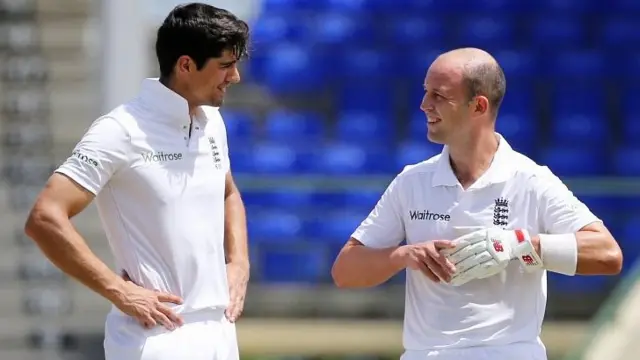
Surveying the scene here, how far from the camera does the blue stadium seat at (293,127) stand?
965 cm

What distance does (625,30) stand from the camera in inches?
412

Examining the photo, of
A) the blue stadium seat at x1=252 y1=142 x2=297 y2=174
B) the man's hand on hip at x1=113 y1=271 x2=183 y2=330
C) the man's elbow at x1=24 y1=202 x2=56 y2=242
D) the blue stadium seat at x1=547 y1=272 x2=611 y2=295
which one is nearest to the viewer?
the man's elbow at x1=24 y1=202 x2=56 y2=242

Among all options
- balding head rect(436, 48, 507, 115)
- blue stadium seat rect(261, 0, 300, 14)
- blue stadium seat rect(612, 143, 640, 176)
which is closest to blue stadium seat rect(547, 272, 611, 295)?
blue stadium seat rect(612, 143, 640, 176)

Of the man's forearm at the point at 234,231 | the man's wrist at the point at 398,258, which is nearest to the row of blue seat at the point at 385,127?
the man's forearm at the point at 234,231

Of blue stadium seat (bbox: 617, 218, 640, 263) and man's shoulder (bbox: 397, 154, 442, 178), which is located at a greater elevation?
man's shoulder (bbox: 397, 154, 442, 178)

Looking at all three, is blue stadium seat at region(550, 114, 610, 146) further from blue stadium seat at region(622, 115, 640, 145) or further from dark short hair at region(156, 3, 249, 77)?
dark short hair at region(156, 3, 249, 77)

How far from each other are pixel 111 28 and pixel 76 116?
3.71 ft

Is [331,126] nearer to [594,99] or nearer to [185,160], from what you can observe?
[594,99]

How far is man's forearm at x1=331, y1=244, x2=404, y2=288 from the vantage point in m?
3.76

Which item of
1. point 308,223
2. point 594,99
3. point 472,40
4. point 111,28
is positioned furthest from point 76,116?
point 594,99

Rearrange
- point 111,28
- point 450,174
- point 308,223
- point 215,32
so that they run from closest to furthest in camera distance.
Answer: point 215,32
point 450,174
point 111,28
point 308,223

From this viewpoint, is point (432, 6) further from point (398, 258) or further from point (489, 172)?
point (398, 258)

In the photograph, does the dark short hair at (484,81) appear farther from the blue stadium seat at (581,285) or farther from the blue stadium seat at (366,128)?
the blue stadium seat at (366,128)

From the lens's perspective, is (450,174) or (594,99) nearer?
(450,174)
